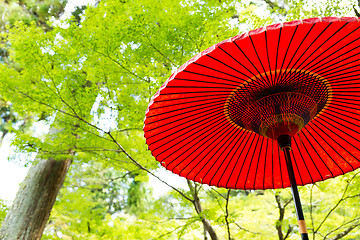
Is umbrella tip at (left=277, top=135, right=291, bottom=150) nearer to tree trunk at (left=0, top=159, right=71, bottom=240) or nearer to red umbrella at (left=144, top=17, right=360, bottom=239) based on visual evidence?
red umbrella at (left=144, top=17, right=360, bottom=239)

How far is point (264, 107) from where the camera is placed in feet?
4.38

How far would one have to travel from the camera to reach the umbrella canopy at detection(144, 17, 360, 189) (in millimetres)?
1208

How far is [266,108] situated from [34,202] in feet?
14.1

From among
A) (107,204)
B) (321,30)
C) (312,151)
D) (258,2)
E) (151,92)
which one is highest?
(258,2)

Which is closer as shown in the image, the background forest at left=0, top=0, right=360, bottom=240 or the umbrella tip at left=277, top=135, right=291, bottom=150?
the umbrella tip at left=277, top=135, right=291, bottom=150

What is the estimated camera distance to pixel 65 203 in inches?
205

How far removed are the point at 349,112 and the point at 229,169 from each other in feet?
2.75

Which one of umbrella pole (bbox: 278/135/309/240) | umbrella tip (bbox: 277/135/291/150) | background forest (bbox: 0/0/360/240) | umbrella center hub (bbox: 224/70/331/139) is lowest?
umbrella pole (bbox: 278/135/309/240)

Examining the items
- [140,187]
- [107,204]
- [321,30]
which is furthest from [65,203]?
[107,204]

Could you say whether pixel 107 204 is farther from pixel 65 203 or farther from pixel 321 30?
pixel 321 30

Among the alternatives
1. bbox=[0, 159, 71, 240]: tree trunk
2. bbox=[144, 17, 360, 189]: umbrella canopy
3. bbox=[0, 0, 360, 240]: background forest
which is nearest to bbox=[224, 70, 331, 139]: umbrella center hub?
bbox=[144, 17, 360, 189]: umbrella canopy

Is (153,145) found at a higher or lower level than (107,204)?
lower

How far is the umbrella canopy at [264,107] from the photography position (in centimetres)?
121

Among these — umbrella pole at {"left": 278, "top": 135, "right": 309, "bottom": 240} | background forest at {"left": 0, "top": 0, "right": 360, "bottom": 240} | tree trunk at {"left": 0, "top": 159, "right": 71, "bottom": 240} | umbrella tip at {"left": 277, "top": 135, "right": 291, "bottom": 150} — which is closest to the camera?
umbrella pole at {"left": 278, "top": 135, "right": 309, "bottom": 240}
